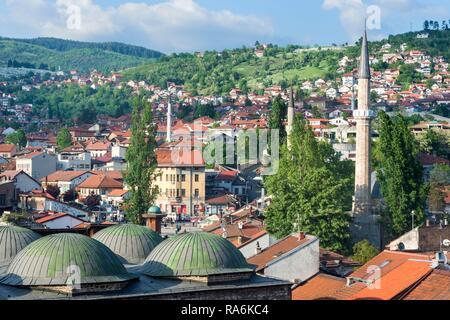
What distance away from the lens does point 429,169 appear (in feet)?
204

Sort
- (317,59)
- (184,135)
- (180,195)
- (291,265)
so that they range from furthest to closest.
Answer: (317,59) → (184,135) → (180,195) → (291,265)

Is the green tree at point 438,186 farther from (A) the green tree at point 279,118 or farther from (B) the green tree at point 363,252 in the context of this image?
(B) the green tree at point 363,252

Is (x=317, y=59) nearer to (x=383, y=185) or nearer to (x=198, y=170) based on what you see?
(x=198, y=170)

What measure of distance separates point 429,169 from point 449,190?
8353mm

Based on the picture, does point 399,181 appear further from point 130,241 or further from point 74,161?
point 74,161

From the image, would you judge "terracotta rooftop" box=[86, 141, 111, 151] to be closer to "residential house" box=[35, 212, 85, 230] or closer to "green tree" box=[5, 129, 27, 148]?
"green tree" box=[5, 129, 27, 148]

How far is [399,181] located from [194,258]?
2079 cm

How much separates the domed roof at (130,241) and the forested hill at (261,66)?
379ft

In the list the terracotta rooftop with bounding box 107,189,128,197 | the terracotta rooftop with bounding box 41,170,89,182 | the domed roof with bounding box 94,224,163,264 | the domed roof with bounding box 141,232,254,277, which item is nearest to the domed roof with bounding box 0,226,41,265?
the domed roof with bounding box 94,224,163,264

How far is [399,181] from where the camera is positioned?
130ft

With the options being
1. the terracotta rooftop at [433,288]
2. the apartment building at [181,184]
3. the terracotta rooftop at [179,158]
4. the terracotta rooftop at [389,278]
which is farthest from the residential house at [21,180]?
the terracotta rooftop at [433,288]

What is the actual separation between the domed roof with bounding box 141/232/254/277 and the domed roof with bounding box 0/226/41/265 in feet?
9.72

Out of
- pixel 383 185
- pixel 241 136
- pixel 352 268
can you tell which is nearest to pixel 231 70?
pixel 241 136

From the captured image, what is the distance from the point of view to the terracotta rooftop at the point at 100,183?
64.9 meters
